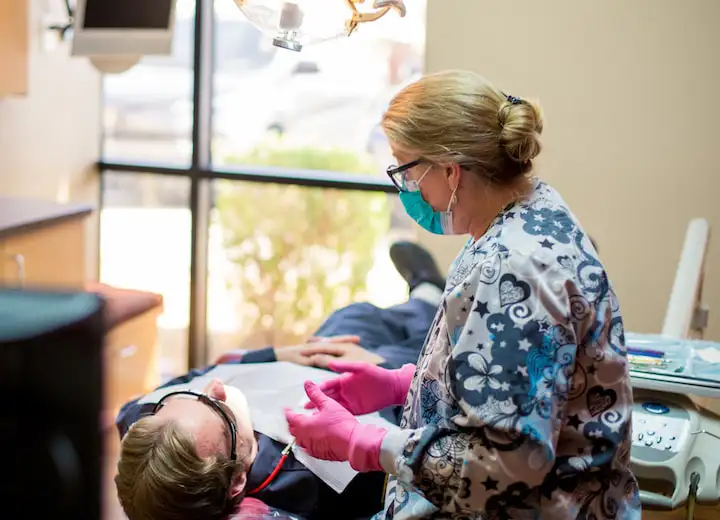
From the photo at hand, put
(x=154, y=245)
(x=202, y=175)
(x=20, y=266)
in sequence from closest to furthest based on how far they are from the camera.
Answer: (x=20, y=266)
(x=202, y=175)
(x=154, y=245)

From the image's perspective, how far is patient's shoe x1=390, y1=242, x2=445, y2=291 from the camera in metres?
3.05

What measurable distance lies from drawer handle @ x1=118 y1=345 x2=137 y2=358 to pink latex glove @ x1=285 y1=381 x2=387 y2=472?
1944mm

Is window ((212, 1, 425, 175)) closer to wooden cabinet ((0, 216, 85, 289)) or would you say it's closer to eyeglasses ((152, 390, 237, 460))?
wooden cabinet ((0, 216, 85, 289))

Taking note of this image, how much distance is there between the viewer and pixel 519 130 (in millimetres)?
1364

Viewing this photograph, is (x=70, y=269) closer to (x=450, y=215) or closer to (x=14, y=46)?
(x=14, y=46)

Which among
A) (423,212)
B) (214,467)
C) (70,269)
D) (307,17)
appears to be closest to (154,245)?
(70,269)

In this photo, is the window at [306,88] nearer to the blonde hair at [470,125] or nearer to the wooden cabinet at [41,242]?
the wooden cabinet at [41,242]

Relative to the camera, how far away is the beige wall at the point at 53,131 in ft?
11.1

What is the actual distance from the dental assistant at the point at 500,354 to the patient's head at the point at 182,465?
1.02 feet

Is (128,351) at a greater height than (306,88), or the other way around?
(306,88)

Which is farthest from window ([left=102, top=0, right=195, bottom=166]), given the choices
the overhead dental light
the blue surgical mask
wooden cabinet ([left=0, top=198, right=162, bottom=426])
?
the blue surgical mask

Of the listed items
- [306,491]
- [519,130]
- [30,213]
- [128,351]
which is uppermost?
[519,130]

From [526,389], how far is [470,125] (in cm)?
42

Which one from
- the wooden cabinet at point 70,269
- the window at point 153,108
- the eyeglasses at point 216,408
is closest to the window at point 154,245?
the window at point 153,108
